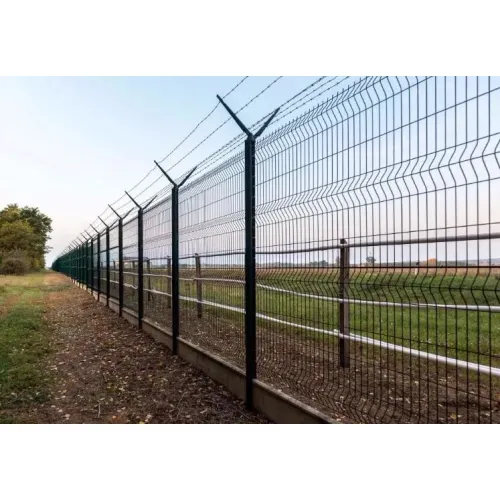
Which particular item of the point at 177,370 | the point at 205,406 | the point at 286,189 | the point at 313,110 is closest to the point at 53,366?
A: the point at 177,370

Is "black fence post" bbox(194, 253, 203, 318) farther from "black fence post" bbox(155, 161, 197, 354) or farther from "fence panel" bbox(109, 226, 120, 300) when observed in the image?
"fence panel" bbox(109, 226, 120, 300)

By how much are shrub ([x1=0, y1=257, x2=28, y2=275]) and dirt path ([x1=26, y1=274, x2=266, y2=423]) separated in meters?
33.4

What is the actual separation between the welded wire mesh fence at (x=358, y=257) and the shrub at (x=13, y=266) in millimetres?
36266

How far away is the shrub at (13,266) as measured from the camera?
36.2 m

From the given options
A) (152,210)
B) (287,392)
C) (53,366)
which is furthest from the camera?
(152,210)

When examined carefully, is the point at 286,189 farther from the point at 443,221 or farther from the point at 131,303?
the point at 131,303

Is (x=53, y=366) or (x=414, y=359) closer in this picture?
(x=414, y=359)

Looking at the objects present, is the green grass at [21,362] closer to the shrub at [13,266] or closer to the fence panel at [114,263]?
the fence panel at [114,263]

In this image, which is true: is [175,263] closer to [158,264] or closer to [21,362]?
[158,264]

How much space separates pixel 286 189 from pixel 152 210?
4461 millimetres

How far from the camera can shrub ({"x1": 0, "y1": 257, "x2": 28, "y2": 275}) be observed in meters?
36.2

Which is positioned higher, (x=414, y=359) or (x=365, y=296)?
(x=365, y=296)

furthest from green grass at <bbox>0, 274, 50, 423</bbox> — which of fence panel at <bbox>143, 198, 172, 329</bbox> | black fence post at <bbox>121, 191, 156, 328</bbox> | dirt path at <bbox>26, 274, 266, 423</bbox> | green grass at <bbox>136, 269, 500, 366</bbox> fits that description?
green grass at <bbox>136, 269, 500, 366</bbox>

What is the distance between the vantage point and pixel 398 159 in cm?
231
